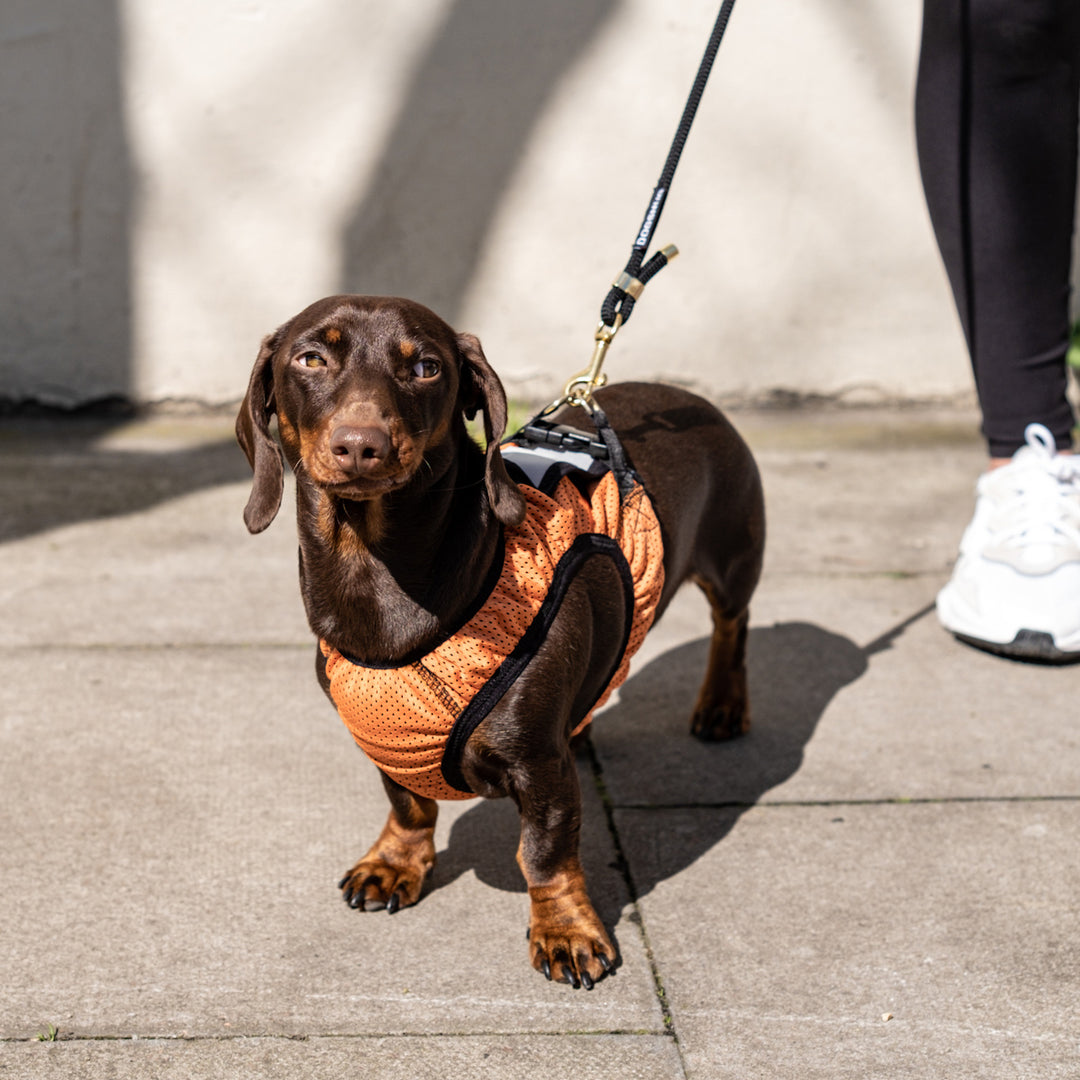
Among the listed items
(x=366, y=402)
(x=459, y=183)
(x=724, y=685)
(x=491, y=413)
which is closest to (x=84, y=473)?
(x=459, y=183)

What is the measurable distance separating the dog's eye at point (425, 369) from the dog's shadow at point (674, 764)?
40.6 inches

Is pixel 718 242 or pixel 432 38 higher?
pixel 432 38

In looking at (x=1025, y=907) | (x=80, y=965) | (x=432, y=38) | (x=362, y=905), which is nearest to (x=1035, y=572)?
(x=1025, y=907)

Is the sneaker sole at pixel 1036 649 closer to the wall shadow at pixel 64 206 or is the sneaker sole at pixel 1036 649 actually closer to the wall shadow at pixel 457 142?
the wall shadow at pixel 457 142

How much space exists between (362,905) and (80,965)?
506mm

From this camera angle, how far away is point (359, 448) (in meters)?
1.96

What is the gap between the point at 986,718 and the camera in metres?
3.29

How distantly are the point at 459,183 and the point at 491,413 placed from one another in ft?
12.4

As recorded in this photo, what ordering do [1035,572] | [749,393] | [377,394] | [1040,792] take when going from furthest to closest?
[749,393], [1035,572], [1040,792], [377,394]

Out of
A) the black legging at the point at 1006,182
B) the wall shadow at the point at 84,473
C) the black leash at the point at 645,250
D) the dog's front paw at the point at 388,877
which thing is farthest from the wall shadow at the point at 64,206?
the dog's front paw at the point at 388,877

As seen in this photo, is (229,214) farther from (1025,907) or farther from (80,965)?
(1025,907)

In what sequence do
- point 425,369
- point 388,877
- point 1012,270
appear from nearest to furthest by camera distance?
point 425,369 < point 388,877 < point 1012,270

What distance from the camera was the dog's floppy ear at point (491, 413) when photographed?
223cm

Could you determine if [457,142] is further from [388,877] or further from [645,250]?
[388,877]
